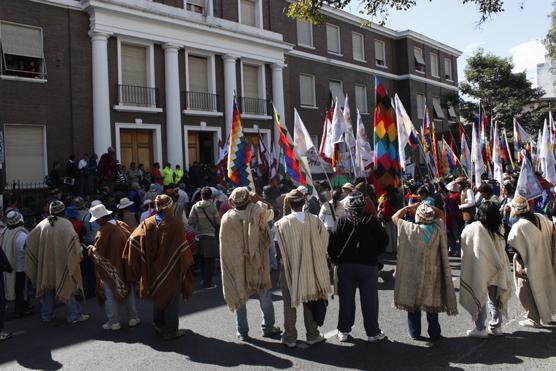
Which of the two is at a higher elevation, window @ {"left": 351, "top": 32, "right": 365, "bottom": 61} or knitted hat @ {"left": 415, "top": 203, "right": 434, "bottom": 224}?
window @ {"left": 351, "top": 32, "right": 365, "bottom": 61}

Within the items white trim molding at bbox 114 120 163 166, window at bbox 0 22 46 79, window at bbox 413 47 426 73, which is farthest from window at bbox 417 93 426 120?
window at bbox 0 22 46 79

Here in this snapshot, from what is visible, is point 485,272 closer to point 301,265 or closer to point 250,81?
point 301,265

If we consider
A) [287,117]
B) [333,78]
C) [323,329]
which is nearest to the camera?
[323,329]

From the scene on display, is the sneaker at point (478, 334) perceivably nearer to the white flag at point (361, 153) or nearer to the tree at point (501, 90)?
the white flag at point (361, 153)

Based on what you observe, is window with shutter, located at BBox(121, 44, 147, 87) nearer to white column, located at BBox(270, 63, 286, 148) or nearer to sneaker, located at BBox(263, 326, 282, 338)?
white column, located at BBox(270, 63, 286, 148)

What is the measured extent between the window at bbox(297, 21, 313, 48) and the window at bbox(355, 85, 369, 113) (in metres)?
4.66

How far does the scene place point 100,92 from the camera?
57.8 ft

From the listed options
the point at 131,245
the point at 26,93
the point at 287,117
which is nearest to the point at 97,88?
the point at 26,93

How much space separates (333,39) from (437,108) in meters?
11.8

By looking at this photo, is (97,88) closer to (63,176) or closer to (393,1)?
(63,176)

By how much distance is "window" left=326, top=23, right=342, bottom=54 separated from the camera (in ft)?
93.3

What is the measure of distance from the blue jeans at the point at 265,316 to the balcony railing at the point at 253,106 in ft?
56.5

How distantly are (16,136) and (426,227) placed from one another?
14.6m

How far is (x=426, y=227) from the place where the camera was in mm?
5543
